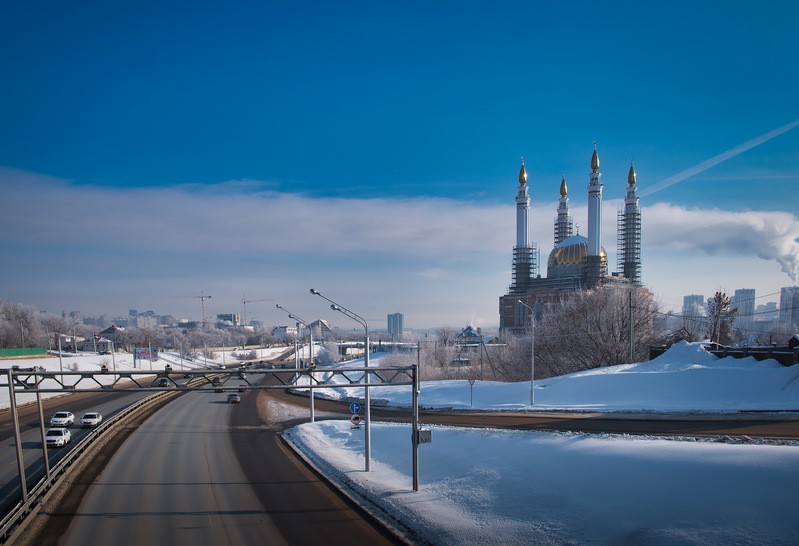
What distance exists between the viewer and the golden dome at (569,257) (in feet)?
332

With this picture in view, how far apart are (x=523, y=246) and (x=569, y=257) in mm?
12508

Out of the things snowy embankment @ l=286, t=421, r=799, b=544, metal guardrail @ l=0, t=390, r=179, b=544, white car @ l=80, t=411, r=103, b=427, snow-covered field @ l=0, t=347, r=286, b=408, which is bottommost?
snow-covered field @ l=0, t=347, r=286, b=408

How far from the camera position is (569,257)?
10269 centimetres

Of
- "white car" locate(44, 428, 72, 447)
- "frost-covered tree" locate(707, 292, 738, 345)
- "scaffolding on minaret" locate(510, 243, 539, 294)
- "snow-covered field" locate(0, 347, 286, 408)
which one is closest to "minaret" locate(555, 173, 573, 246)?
"scaffolding on minaret" locate(510, 243, 539, 294)

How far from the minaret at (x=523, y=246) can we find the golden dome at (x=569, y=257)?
670 centimetres

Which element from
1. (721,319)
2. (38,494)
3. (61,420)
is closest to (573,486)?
(38,494)

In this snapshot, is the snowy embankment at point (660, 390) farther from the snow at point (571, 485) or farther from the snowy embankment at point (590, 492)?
the snowy embankment at point (590, 492)

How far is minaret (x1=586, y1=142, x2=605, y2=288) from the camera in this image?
95125 mm

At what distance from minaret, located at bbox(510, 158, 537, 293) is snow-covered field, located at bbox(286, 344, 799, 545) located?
9293cm

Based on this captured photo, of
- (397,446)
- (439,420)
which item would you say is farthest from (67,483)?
A: (439,420)

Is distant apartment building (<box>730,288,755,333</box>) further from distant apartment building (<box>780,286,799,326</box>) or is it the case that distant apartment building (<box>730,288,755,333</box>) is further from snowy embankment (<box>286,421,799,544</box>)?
snowy embankment (<box>286,421,799,544</box>)

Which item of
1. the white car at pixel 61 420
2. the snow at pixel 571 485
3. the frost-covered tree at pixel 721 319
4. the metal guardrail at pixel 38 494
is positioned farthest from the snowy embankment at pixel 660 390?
the metal guardrail at pixel 38 494

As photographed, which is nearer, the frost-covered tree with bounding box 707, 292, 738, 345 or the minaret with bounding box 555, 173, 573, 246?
the frost-covered tree with bounding box 707, 292, 738, 345

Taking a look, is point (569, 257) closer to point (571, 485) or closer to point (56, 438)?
point (571, 485)
